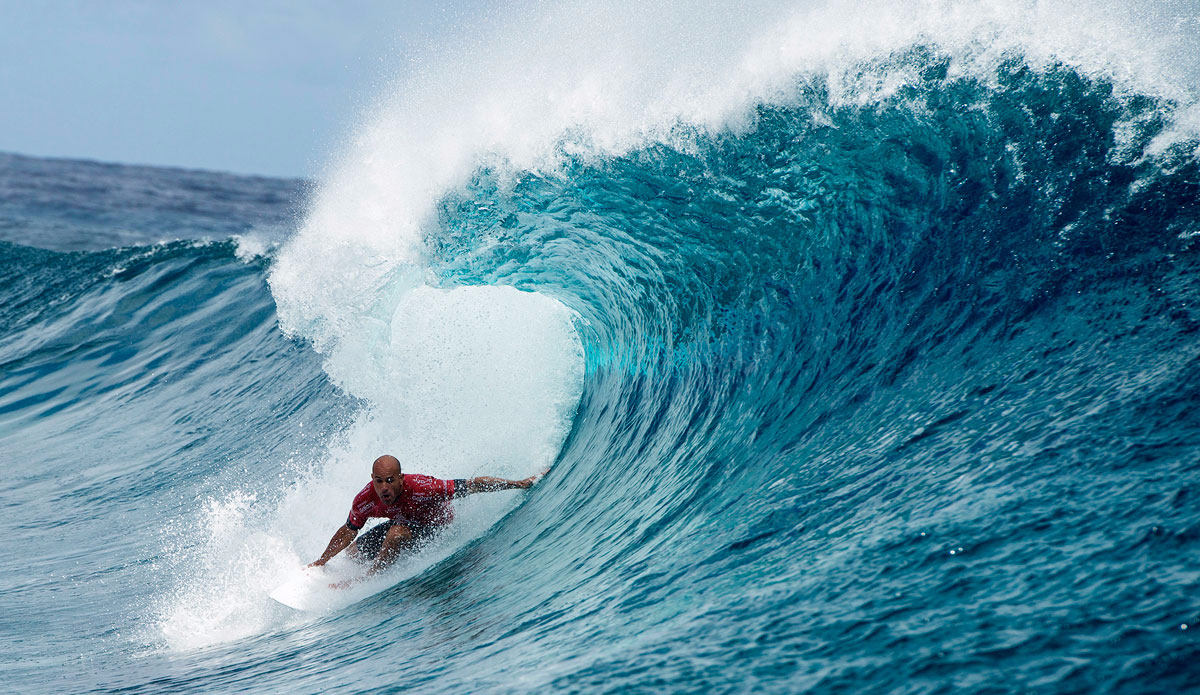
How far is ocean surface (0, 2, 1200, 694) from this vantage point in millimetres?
3236

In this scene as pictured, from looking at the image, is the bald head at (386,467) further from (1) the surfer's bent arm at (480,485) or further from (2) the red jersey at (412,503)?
(1) the surfer's bent arm at (480,485)

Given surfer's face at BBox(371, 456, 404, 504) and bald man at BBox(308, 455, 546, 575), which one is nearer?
surfer's face at BBox(371, 456, 404, 504)

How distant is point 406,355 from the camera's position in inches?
346

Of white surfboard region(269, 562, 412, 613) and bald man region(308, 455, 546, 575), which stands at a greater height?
bald man region(308, 455, 546, 575)

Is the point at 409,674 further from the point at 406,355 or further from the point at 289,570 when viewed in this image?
the point at 406,355

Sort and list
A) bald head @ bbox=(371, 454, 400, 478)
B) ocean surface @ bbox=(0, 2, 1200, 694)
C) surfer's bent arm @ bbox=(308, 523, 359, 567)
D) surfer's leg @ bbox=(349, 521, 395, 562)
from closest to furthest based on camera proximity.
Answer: ocean surface @ bbox=(0, 2, 1200, 694) < bald head @ bbox=(371, 454, 400, 478) < surfer's bent arm @ bbox=(308, 523, 359, 567) < surfer's leg @ bbox=(349, 521, 395, 562)

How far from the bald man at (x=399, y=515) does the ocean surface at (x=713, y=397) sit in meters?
0.18

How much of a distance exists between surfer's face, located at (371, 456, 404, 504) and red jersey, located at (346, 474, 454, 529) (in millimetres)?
189

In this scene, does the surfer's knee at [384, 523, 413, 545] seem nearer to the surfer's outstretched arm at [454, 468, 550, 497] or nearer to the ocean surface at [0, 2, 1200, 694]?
the ocean surface at [0, 2, 1200, 694]

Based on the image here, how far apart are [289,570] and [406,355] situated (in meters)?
2.71

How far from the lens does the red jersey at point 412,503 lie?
249 inches

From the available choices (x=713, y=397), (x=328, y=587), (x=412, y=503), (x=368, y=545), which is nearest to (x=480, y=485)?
(x=412, y=503)

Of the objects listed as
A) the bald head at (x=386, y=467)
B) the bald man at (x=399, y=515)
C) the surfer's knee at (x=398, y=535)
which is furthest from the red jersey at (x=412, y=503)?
the bald head at (x=386, y=467)

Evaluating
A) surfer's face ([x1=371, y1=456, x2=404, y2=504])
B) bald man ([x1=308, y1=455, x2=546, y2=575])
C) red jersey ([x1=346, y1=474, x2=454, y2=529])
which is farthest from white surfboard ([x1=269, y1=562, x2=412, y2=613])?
surfer's face ([x1=371, y1=456, x2=404, y2=504])
